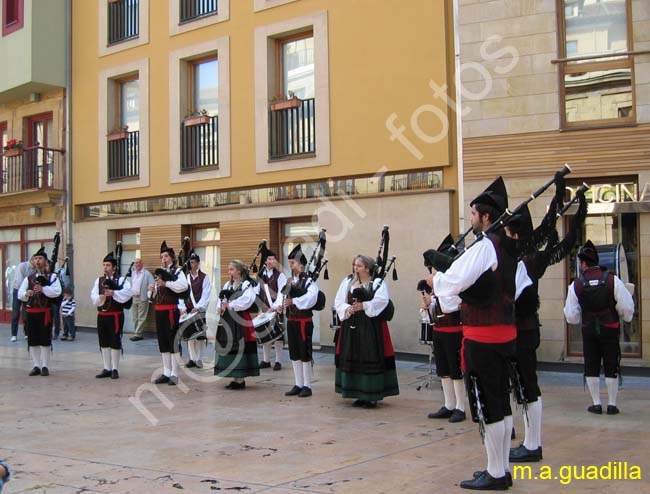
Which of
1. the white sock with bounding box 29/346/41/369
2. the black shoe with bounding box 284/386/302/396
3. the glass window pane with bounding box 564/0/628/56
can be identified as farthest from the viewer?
the white sock with bounding box 29/346/41/369

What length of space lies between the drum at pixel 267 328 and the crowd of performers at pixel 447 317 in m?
0.02

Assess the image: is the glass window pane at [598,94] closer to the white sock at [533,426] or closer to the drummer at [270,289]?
the drummer at [270,289]

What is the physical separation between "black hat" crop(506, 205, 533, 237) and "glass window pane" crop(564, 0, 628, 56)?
6.78 metres

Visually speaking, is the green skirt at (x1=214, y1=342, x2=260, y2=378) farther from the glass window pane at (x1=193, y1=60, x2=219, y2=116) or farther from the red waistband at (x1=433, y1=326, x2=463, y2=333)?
the glass window pane at (x1=193, y1=60, x2=219, y2=116)

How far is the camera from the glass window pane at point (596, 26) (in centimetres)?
1187

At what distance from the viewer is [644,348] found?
36.8ft

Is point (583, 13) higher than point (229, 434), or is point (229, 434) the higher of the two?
point (583, 13)

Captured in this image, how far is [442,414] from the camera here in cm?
848

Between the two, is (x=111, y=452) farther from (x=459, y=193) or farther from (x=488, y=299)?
(x=459, y=193)

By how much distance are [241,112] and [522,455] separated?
1127cm

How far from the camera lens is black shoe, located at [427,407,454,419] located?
8.48 meters

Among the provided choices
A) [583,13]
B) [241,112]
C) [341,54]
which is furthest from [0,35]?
[583,13]

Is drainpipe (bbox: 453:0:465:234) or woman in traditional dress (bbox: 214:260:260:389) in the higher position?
drainpipe (bbox: 453:0:465:234)

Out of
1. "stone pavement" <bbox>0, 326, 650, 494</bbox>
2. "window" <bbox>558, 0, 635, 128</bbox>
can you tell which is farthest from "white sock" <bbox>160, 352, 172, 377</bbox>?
"window" <bbox>558, 0, 635, 128</bbox>
